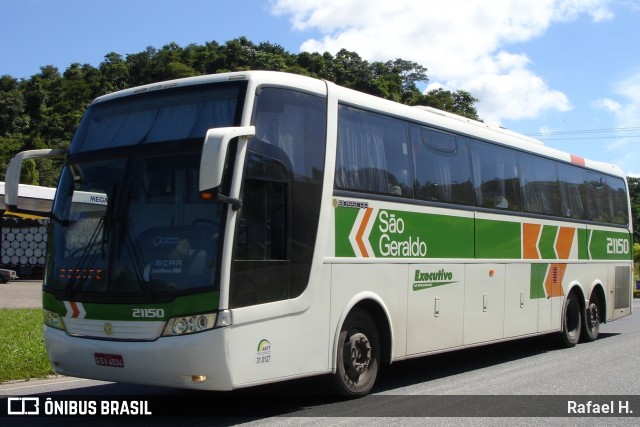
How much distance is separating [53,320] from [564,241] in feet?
31.6

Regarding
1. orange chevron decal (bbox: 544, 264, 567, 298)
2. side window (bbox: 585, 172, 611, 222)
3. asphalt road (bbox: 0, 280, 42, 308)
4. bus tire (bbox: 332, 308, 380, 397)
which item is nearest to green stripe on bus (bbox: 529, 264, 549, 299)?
orange chevron decal (bbox: 544, 264, 567, 298)

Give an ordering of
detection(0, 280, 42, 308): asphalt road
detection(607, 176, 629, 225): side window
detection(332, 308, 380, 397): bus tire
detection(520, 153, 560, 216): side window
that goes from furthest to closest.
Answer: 1. detection(0, 280, 42, 308): asphalt road
2. detection(607, 176, 629, 225): side window
3. detection(520, 153, 560, 216): side window
4. detection(332, 308, 380, 397): bus tire

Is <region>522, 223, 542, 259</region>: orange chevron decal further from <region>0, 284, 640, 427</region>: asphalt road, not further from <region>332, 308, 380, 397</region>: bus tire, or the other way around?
<region>332, 308, 380, 397</region>: bus tire

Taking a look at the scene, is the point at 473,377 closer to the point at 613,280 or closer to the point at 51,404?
the point at 51,404

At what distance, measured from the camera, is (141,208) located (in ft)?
24.2

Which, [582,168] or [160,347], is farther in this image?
[582,168]

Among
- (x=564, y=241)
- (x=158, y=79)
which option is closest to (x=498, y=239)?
(x=564, y=241)

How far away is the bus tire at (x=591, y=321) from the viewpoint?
600 inches

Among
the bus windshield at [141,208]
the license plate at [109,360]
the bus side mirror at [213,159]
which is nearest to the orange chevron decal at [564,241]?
the bus windshield at [141,208]

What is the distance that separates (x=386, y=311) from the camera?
9.25 metres

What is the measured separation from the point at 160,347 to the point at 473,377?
5219 millimetres

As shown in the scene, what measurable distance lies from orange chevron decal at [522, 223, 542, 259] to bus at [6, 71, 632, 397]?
2.01 meters

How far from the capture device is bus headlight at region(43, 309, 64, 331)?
7.72 metres

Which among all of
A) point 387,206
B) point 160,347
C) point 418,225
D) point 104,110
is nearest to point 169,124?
point 104,110
